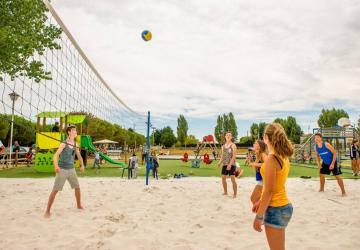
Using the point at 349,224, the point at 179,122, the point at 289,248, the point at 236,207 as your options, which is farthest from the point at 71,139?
the point at 179,122

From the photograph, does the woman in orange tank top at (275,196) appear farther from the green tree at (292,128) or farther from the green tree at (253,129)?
the green tree at (253,129)

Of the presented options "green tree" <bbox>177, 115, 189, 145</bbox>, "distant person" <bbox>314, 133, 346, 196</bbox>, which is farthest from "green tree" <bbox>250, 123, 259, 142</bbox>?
"distant person" <bbox>314, 133, 346, 196</bbox>

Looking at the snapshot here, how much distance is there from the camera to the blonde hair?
2.16 m

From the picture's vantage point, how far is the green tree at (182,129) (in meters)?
90.4

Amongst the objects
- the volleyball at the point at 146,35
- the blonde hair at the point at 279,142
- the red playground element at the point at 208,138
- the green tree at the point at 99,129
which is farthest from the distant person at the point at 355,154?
the green tree at the point at 99,129

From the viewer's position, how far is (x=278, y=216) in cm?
216

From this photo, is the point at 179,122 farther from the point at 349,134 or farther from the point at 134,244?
the point at 134,244

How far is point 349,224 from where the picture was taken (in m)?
4.31

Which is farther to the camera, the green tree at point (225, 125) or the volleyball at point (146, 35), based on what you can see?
the green tree at point (225, 125)

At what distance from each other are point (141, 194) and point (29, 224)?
9.83ft

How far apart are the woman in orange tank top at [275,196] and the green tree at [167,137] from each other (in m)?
86.7

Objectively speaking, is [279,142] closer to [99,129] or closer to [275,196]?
[275,196]

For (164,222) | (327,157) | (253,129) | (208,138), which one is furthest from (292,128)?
(164,222)

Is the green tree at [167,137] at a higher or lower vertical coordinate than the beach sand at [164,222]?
→ higher
